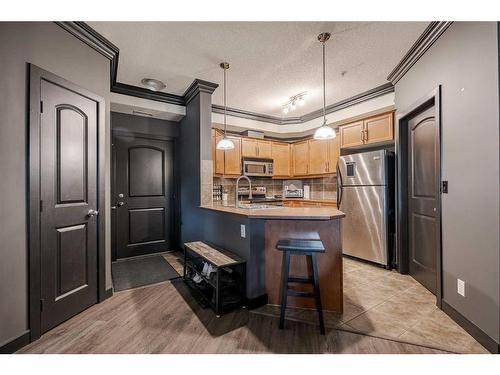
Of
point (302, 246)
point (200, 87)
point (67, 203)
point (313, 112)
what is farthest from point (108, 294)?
point (313, 112)

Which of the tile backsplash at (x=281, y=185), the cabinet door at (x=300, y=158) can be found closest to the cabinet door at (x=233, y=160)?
the tile backsplash at (x=281, y=185)

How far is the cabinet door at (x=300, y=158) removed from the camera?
4949mm

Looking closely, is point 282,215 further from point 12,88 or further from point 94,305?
point 12,88

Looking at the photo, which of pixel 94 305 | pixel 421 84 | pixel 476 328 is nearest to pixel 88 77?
pixel 94 305

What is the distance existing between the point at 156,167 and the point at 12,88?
2.45m

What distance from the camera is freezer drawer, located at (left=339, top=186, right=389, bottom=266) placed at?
325 centimetres

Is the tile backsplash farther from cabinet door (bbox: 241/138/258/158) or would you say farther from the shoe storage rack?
the shoe storage rack

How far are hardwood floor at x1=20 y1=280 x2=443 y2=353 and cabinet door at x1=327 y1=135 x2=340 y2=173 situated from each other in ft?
10.2

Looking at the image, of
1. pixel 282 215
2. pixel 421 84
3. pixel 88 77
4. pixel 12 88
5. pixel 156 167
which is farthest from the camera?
pixel 156 167

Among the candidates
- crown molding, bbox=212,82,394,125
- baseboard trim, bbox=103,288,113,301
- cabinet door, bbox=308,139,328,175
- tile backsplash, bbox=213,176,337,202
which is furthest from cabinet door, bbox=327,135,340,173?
baseboard trim, bbox=103,288,113,301

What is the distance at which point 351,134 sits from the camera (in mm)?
3967

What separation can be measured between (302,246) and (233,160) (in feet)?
9.34

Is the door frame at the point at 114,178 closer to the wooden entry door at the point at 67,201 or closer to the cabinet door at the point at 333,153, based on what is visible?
the wooden entry door at the point at 67,201
